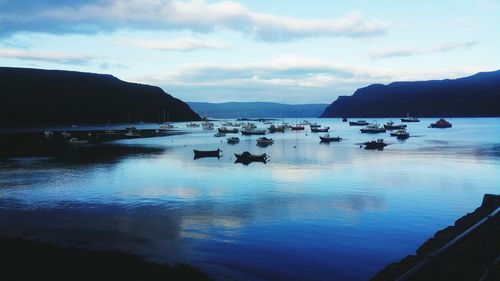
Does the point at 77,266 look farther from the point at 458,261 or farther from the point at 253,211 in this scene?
the point at 253,211

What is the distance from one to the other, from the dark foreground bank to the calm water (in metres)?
1.55

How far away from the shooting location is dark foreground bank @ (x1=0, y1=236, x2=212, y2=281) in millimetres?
16359

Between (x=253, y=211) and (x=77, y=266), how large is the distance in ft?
47.9

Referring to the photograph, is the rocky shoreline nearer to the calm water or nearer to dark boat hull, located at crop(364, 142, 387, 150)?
the calm water

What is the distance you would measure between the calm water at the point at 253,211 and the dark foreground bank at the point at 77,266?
155cm

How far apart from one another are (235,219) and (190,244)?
6.08m

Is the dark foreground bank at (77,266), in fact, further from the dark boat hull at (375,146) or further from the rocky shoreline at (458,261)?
the dark boat hull at (375,146)

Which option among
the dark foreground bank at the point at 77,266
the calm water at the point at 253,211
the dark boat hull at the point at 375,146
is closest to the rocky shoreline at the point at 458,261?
the calm water at the point at 253,211

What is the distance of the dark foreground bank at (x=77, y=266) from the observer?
53.7 ft

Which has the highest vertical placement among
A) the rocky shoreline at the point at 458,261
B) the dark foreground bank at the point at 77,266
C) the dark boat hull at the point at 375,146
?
the rocky shoreline at the point at 458,261

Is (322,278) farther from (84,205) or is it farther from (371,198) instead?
(84,205)

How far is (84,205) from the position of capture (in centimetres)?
3344

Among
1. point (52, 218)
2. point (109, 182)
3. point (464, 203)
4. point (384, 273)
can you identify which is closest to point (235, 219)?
point (52, 218)

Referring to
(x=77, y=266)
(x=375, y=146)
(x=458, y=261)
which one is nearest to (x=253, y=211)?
(x=77, y=266)
